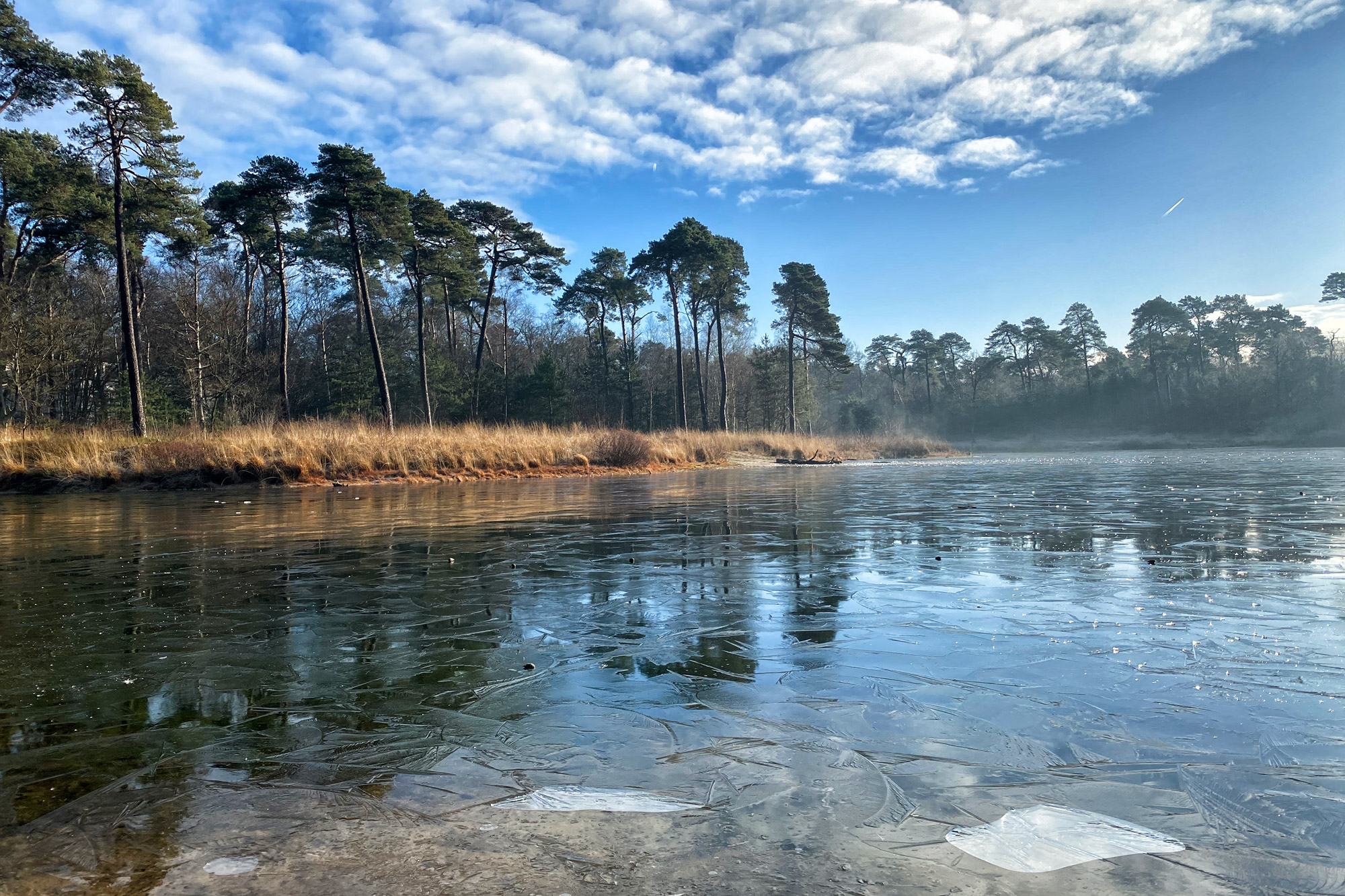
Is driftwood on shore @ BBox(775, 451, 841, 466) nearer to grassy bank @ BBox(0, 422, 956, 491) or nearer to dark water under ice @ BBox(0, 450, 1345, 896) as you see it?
grassy bank @ BBox(0, 422, 956, 491)

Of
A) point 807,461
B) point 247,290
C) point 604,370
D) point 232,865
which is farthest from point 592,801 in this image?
point 604,370

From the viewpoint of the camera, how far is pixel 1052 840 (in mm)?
1894

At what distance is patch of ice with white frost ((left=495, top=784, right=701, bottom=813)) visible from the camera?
6.77 ft

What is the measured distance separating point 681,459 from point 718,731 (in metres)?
24.6

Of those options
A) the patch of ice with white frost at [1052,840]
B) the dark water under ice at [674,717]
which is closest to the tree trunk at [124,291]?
the dark water under ice at [674,717]

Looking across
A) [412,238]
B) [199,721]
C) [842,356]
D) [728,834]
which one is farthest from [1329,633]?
[842,356]

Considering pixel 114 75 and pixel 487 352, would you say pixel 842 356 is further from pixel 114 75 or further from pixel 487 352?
pixel 114 75

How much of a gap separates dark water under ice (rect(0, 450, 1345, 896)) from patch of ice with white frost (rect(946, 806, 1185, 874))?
42 millimetres

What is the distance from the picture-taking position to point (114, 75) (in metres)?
20.6

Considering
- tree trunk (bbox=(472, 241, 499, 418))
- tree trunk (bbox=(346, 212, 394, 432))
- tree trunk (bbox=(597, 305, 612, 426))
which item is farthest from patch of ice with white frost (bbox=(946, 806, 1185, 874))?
tree trunk (bbox=(597, 305, 612, 426))

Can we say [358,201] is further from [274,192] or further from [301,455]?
[301,455]

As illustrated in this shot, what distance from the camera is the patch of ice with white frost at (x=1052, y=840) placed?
1.80m

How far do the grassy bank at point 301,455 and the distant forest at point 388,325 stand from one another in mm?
4414

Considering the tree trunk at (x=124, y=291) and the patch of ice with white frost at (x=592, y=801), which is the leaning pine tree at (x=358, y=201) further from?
the patch of ice with white frost at (x=592, y=801)
